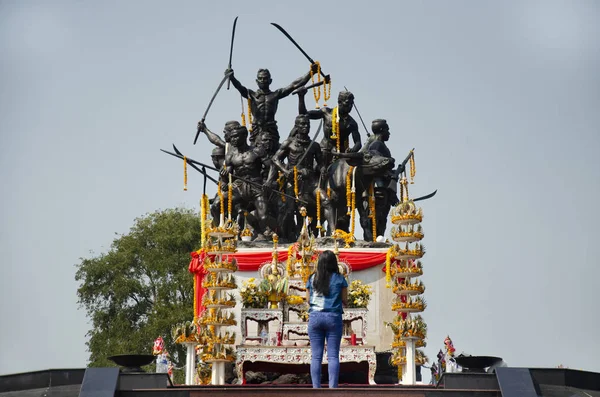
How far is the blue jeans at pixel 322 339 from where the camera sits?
14875mm

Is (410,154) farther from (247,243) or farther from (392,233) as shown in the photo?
(392,233)

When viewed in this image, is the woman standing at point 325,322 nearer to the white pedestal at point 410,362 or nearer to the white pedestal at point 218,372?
the white pedestal at point 410,362

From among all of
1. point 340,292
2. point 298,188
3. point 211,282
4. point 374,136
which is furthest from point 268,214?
point 340,292

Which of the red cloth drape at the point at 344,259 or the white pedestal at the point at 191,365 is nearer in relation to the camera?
the white pedestal at the point at 191,365

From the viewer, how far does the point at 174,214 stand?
42.8 metres

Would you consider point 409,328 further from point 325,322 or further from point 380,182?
point 380,182

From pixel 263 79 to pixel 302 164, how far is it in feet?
7.19

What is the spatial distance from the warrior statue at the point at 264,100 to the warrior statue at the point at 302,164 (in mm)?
932

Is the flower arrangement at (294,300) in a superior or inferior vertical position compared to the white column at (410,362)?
superior

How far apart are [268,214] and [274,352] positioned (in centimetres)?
622

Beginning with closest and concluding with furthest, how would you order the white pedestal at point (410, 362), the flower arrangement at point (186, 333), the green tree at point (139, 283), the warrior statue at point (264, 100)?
the white pedestal at point (410, 362) → the flower arrangement at point (186, 333) → the warrior statue at point (264, 100) → the green tree at point (139, 283)

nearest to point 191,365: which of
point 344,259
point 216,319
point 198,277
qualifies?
point 216,319

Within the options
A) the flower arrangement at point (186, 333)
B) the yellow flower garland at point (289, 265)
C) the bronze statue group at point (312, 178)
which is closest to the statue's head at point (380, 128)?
the bronze statue group at point (312, 178)

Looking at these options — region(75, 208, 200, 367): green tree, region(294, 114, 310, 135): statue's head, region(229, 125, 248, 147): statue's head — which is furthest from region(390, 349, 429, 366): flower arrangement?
region(75, 208, 200, 367): green tree
